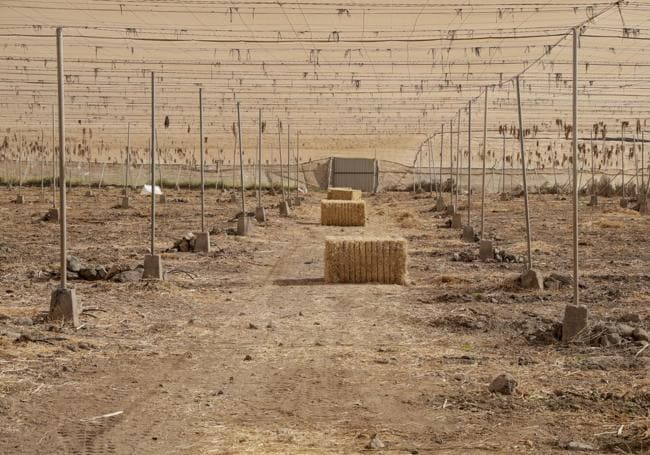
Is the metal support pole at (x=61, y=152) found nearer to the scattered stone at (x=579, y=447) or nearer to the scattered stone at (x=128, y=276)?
the scattered stone at (x=128, y=276)

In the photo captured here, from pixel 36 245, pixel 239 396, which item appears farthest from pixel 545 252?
pixel 239 396

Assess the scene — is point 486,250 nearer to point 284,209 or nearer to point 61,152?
point 61,152

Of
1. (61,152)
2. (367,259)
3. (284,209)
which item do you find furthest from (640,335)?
(284,209)

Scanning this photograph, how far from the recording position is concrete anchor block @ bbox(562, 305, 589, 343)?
10.9 meters

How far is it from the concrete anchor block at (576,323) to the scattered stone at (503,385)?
88.2 inches

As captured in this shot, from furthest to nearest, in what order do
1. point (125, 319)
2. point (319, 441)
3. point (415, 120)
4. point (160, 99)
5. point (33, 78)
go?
point (415, 120), point (160, 99), point (33, 78), point (125, 319), point (319, 441)

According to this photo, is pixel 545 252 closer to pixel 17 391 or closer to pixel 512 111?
pixel 17 391

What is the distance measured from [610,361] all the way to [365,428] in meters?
3.22

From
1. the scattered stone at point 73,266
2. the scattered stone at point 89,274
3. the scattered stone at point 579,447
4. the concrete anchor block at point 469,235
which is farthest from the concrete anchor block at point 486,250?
the scattered stone at point 579,447

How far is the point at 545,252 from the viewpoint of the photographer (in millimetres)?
21828

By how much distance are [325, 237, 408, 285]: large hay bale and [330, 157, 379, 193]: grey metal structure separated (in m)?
44.4

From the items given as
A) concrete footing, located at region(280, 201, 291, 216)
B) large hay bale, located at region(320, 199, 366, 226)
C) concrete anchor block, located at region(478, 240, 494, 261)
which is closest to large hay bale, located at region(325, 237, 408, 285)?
concrete anchor block, located at region(478, 240, 494, 261)

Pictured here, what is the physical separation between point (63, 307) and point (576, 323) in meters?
5.84

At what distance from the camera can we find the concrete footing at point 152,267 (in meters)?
15.9
